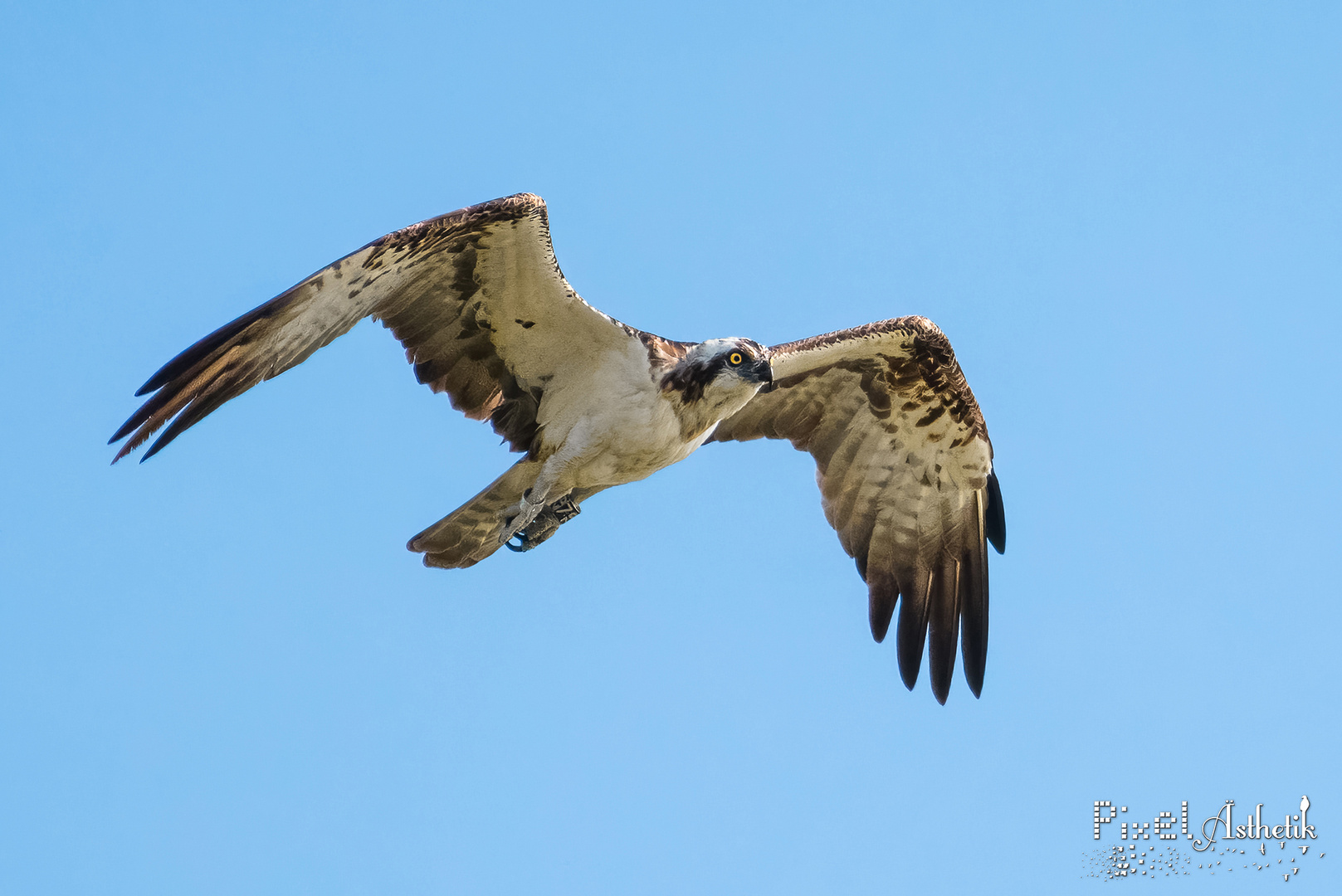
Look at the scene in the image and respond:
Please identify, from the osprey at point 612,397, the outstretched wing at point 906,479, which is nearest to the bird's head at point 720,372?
the osprey at point 612,397

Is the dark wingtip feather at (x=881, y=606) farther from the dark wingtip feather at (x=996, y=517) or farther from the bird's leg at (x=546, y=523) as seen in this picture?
the bird's leg at (x=546, y=523)

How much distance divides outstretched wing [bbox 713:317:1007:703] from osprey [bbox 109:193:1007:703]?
0.05 ft

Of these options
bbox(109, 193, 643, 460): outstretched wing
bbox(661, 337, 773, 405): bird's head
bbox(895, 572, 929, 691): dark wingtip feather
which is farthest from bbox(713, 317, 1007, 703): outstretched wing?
bbox(109, 193, 643, 460): outstretched wing

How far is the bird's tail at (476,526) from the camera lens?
988 cm

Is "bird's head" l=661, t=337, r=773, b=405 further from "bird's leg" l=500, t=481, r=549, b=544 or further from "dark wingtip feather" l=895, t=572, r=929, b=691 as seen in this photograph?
"dark wingtip feather" l=895, t=572, r=929, b=691

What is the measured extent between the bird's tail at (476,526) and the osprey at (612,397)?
1 centimetres

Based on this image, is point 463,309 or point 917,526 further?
point 917,526

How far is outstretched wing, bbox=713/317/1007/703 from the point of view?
37.0 ft

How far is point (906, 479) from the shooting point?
11859mm

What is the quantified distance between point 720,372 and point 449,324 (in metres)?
2.12

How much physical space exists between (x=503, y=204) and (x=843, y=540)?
488 cm

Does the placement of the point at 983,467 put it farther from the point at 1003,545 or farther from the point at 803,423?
the point at 803,423

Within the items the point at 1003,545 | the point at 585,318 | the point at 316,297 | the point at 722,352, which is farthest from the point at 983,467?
the point at 316,297

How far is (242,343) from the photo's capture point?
822cm
